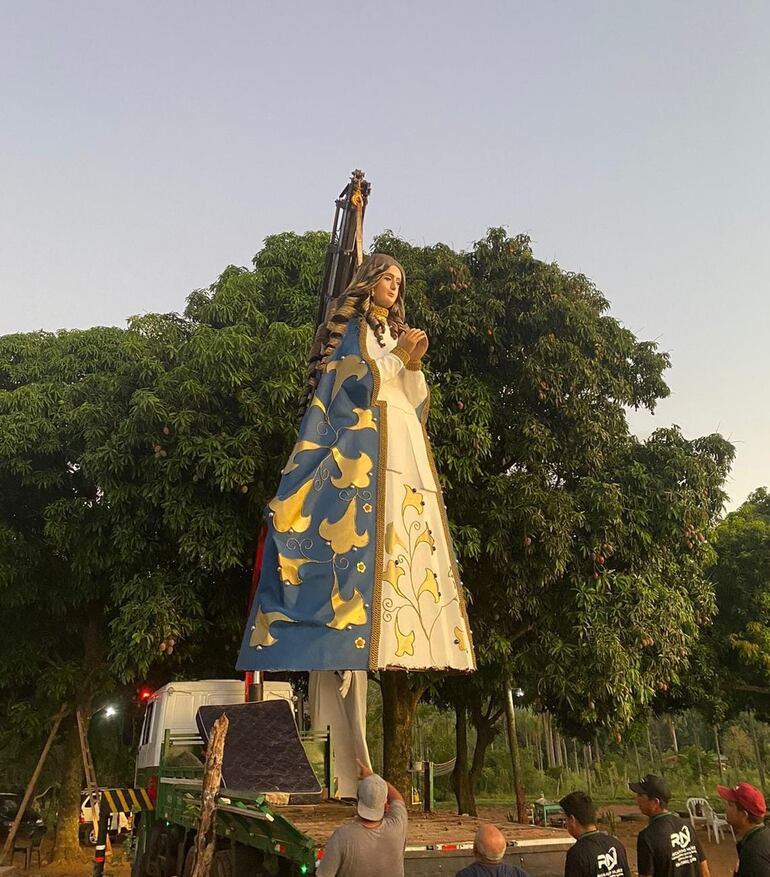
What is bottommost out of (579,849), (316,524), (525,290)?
(579,849)

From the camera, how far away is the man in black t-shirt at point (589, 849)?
452 cm

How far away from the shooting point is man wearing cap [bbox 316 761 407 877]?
14.9 ft

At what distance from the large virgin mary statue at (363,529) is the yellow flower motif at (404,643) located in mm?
11

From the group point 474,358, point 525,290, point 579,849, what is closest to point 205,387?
point 474,358

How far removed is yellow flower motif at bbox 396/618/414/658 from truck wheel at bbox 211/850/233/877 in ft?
7.57

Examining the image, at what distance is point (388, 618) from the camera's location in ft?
26.5

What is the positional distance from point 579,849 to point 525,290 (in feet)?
35.2

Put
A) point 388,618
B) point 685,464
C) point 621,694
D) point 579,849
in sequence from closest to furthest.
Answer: point 579,849
point 388,618
point 621,694
point 685,464

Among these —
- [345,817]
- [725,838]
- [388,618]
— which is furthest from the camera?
[725,838]

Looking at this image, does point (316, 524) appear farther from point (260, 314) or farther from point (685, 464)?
point (685, 464)

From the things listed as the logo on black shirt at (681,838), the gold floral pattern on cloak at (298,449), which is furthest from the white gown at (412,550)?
the logo on black shirt at (681,838)

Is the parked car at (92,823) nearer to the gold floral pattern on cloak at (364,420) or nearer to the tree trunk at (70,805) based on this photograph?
the tree trunk at (70,805)

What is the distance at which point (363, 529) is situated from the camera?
841cm

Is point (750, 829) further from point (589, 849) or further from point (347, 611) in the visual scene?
point (347, 611)
